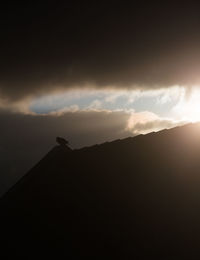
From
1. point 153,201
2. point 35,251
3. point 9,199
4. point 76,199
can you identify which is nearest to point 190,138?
point 153,201

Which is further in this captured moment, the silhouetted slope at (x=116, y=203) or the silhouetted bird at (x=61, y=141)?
the silhouetted bird at (x=61, y=141)

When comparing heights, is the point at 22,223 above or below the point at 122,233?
above

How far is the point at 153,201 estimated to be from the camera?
10.2 m

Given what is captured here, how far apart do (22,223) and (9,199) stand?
7.99ft

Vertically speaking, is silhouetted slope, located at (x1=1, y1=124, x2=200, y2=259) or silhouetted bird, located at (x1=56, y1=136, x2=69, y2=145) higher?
silhouetted bird, located at (x1=56, y1=136, x2=69, y2=145)

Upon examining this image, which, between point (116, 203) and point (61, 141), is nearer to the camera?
point (116, 203)

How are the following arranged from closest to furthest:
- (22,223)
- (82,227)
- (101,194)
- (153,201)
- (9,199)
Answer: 1. (153,201)
2. (82,227)
3. (101,194)
4. (22,223)
5. (9,199)

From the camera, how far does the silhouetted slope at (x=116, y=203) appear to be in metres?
9.24

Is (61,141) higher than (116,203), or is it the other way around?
(61,141)

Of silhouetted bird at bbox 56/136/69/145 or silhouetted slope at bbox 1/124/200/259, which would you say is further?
silhouetted bird at bbox 56/136/69/145

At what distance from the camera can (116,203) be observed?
10.9 m

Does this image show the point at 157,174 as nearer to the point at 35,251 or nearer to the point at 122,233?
the point at 122,233

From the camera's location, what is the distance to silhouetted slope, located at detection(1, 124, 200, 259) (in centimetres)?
924

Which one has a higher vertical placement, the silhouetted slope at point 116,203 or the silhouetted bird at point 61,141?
the silhouetted bird at point 61,141
